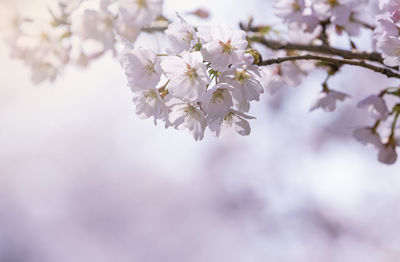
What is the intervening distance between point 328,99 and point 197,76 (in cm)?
115

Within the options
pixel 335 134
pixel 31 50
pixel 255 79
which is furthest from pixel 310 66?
pixel 335 134

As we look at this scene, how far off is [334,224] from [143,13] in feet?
24.2

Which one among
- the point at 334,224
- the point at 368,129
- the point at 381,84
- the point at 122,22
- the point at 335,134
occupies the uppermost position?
the point at 381,84

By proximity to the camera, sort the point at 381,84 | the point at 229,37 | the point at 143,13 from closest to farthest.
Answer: the point at 229,37
the point at 143,13
the point at 381,84

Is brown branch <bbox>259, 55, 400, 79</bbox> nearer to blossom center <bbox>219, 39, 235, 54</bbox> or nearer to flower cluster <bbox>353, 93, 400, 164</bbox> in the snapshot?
blossom center <bbox>219, 39, 235, 54</bbox>

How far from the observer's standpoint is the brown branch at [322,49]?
163 cm

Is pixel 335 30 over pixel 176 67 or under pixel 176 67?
over

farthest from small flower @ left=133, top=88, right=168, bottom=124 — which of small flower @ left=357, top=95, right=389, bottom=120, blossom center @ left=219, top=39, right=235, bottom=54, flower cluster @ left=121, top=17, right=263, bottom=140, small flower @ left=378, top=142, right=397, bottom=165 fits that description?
small flower @ left=378, top=142, right=397, bottom=165

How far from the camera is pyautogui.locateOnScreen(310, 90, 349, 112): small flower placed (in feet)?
6.88

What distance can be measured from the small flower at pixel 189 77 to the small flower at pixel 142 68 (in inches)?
2.5

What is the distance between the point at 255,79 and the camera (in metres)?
1.23

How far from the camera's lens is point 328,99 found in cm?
212

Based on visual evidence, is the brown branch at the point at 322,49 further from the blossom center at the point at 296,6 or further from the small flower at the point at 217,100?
the small flower at the point at 217,100

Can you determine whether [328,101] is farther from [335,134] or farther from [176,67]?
Answer: [335,134]
